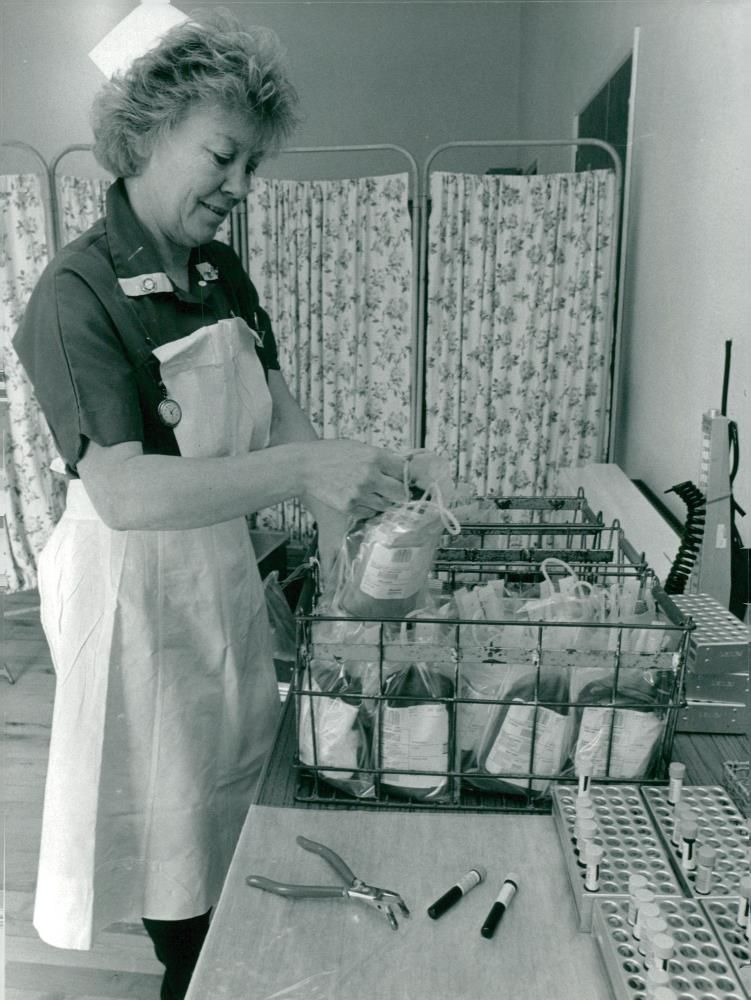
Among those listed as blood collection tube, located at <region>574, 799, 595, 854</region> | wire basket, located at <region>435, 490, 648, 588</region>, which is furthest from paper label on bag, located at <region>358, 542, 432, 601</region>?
blood collection tube, located at <region>574, 799, 595, 854</region>

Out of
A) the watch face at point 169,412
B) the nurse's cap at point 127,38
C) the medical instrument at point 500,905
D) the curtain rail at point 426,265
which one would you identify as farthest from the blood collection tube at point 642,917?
the curtain rail at point 426,265

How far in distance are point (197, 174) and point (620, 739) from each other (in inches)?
33.5

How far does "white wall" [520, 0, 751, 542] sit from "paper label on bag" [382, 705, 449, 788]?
0.75 metres

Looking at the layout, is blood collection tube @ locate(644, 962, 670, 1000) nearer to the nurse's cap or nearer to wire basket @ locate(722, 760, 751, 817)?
wire basket @ locate(722, 760, 751, 817)

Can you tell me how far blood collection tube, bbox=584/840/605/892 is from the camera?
67 centimetres

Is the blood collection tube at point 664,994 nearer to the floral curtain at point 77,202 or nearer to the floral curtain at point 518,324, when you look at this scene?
the floral curtain at point 518,324

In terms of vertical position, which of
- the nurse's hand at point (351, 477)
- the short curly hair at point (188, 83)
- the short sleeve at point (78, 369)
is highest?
the short curly hair at point (188, 83)

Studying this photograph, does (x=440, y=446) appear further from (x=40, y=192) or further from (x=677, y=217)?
(x=40, y=192)

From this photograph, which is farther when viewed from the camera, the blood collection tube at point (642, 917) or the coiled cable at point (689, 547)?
the coiled cable at point (689, 547)

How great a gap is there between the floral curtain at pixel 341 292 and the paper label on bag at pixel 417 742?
2546 mm

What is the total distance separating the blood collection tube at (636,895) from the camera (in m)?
0.63

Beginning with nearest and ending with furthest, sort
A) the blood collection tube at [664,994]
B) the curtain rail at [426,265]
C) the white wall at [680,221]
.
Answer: the blood collection tube at [664,994] → the white wall at [680,221] → the curtain rail at [426,265]

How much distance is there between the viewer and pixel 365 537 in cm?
92

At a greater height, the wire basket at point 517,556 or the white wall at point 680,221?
the white wall at point 680,221
